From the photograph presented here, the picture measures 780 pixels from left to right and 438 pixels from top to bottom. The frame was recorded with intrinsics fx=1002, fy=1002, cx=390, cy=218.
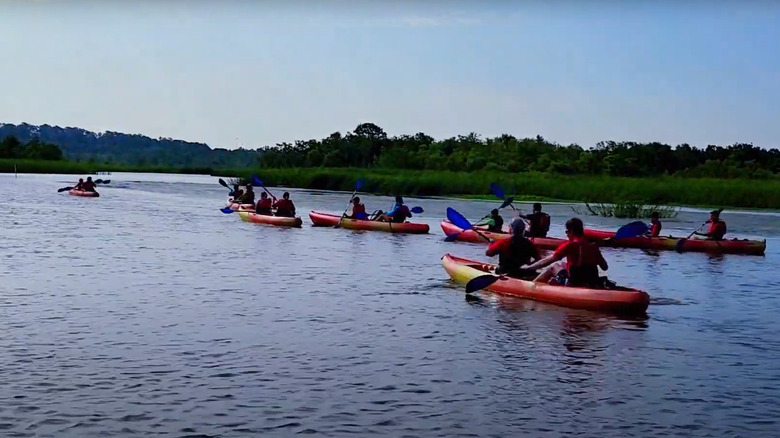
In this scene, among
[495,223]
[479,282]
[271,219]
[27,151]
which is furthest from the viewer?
[27,151]

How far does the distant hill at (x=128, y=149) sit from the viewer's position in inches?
6093

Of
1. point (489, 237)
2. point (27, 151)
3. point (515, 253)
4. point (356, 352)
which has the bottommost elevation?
point (356, 352)

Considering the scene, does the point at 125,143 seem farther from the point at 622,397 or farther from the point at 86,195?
the point at 622,397

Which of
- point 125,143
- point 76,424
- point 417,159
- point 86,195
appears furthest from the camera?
point 125,143

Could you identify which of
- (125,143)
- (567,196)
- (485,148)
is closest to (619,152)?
(485,148)

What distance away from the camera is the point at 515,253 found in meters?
13.8

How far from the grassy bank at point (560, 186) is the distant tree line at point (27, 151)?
35104mm

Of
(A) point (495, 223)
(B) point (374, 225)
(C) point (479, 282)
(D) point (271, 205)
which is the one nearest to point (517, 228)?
(C) point (479, 282)

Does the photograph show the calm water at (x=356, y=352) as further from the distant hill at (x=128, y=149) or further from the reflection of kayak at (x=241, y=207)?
the distant hill at (x=128, y=149)

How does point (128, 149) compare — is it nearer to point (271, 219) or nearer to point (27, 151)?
point (27, 151)

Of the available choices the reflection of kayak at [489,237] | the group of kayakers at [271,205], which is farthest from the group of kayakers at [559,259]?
the group of kayakers at [271,205]

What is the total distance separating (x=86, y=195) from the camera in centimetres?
4106

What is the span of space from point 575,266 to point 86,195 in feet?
105

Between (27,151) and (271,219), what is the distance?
67081 millimetres
